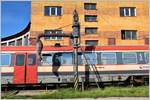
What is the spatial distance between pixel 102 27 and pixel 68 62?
73.4 ft

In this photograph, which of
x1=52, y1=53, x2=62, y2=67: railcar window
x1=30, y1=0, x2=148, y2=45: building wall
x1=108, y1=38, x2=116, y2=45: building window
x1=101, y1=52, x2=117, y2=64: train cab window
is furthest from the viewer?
x1=108, y1=38, x2=116, y2=45: building window

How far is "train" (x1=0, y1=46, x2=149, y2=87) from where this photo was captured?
23453 mm

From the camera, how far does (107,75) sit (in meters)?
23.7

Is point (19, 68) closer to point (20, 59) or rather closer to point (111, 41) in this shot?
point (20, 59)

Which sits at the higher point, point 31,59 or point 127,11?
point 127,11

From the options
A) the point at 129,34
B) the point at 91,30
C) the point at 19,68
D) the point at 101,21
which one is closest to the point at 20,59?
the point at 19,68

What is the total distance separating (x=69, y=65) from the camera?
23.7 meters

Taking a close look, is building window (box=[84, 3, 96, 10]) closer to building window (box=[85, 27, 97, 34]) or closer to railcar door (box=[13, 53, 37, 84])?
building window (box=[85, 27, 97, 34])

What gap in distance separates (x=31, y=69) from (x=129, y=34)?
80.9 feet

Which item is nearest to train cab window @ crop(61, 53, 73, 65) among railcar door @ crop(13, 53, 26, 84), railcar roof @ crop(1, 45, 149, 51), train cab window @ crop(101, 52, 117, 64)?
railcar roof @ crop(1, 45, 149, 51)

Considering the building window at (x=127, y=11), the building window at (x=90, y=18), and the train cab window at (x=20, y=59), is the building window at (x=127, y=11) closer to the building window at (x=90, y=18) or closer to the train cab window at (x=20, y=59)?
the building window at (x=90, y=18)

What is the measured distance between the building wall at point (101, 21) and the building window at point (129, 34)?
422 millimetres

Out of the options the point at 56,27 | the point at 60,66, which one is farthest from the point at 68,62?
the point at 56,27

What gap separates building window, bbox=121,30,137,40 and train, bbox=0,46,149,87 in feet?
71.2
